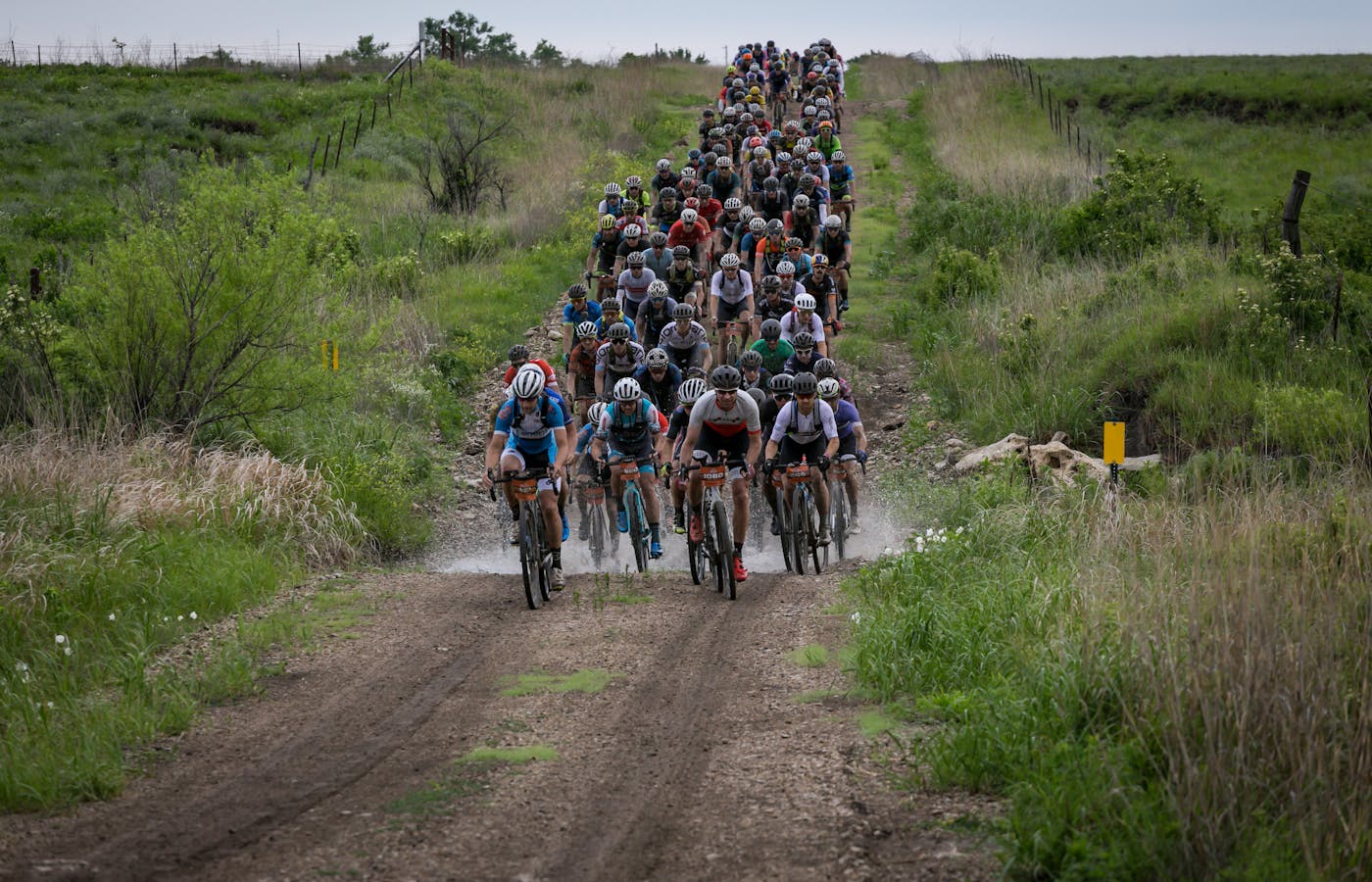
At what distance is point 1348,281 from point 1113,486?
875 centimetres

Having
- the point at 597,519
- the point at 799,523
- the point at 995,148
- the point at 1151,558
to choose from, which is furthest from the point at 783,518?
the point at 995,148

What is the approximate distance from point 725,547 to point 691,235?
945cm

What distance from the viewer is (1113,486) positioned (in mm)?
11695

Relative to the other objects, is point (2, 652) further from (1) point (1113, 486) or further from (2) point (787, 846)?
(1) point (1113, 486)

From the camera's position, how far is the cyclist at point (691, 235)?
20.1m

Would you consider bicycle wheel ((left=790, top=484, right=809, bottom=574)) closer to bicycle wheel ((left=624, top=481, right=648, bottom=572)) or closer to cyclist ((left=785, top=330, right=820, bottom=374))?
bicycle wheel ((left=624, top=481, right=648, bottom=572))

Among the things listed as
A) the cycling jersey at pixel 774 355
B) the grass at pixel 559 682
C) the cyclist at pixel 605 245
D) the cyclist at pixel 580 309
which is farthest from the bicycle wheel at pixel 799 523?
the cyclist at pixel 605 245

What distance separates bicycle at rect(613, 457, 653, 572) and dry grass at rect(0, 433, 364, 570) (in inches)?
113

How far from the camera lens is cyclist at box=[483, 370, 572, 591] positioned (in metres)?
11.5

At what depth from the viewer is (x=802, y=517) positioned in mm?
12703

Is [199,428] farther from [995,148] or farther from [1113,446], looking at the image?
[995,148]

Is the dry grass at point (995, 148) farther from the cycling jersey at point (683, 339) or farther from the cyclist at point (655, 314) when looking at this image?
the cycling jersey at point (683, 339)

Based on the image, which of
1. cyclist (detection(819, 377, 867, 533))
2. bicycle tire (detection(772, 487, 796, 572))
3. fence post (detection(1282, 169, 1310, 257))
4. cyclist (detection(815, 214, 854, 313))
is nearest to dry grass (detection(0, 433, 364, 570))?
bicycle tire (detection(772, 487, 796, 572))

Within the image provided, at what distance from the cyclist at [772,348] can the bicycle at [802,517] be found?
261 cm
